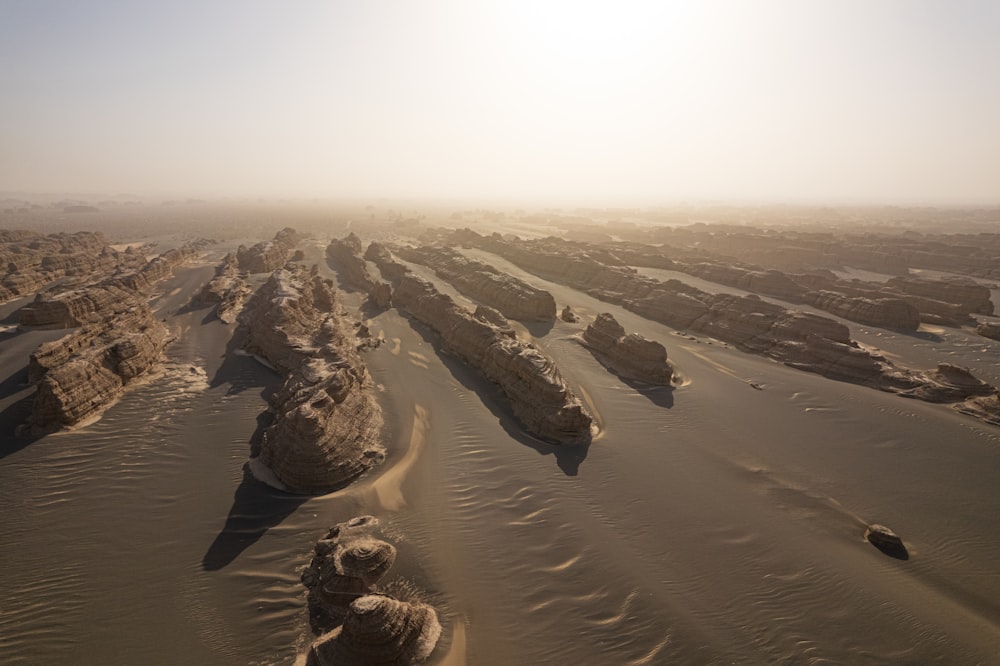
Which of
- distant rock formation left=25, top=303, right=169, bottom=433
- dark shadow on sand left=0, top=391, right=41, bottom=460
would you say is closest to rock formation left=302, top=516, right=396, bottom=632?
dark shadow on sand left=0, top=391, right=41, bottom=460

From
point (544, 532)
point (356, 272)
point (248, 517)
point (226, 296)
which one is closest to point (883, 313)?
point (544, 532)

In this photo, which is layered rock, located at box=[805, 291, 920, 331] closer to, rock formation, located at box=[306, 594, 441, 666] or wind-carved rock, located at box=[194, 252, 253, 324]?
rock formation, located at box=[306, 594, 441, 666]

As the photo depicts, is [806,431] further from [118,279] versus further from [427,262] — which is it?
[118,279]

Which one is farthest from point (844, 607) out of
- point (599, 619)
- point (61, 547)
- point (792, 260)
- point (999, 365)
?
point (792, 260)

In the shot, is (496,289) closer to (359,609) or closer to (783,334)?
(783,334)

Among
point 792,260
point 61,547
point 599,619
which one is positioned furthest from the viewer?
point 792,260

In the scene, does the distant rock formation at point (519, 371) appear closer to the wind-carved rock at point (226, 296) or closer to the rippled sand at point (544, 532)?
the rippled sand at point (544, 532)
